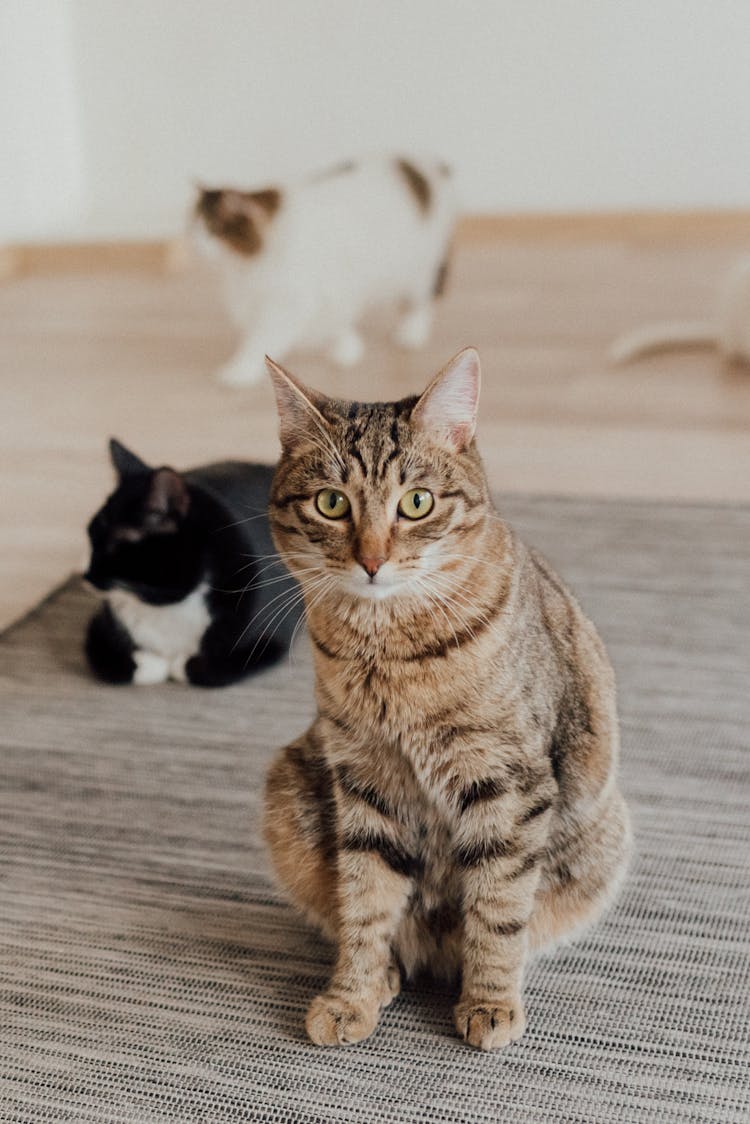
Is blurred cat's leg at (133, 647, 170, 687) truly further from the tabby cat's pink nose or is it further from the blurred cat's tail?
the blurred cat's tail

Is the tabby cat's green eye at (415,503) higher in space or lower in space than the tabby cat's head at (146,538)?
higher

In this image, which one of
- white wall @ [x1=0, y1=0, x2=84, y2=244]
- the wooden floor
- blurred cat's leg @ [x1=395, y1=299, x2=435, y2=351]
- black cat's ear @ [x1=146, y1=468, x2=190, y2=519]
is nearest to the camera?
black cat's ear @ [x1=146, y1=468, x2=190, y2=519]

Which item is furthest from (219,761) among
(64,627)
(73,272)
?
(73,272)

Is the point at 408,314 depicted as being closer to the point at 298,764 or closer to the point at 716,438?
the point at 716,438

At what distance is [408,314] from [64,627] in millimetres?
1944

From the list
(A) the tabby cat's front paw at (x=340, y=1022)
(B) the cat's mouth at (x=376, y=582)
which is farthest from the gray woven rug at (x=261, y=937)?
(B) the cat's mouth at (x=376, y=582)

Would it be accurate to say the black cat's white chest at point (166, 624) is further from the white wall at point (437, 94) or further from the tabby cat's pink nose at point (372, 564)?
the white wall at point (437, 94)

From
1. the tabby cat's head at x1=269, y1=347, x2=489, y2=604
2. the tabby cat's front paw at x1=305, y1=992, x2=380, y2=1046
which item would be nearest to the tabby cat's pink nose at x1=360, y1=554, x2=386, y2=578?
the tabby cat's head at x1=269, y1=347, x2=489, y2=604

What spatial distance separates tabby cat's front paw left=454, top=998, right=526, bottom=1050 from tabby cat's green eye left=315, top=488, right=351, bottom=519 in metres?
0.52

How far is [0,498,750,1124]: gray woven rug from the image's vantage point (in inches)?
48.1

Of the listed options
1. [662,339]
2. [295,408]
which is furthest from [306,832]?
[662,339]

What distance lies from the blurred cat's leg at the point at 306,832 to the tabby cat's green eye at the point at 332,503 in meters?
0.29

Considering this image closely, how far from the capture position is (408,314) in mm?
3818

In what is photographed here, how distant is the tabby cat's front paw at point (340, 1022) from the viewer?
4.12 feet
